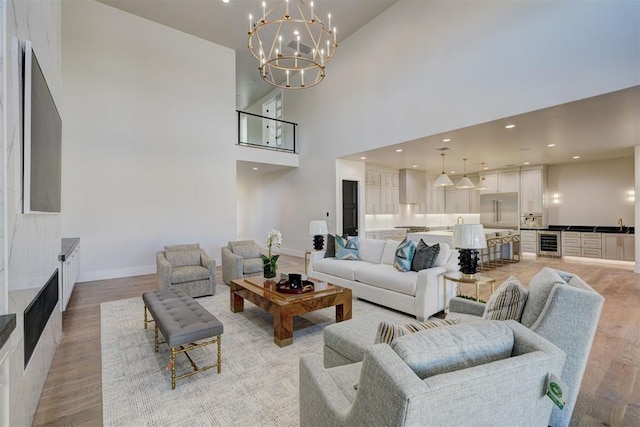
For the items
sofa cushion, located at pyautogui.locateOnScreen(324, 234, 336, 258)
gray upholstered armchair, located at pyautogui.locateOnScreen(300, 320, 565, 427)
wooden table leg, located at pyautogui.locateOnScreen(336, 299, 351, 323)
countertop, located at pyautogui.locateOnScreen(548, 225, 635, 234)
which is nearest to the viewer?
gray upholstered armchair, located at pyautogui.locateOnScreen(300, 320, 565, 427)

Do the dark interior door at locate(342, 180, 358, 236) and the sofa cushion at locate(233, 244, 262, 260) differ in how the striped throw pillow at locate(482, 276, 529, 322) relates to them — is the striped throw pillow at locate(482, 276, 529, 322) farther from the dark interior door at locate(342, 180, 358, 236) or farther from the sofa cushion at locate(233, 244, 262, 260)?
the dark interior door at locate(342, 180, 358, 236)

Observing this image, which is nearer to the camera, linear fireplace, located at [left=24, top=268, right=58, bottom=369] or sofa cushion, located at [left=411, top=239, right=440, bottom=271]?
linear fireplace, located at [left=24, top=268, right=58, bottom=369]

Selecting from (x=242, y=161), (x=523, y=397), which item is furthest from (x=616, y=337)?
(x=242, y=161)

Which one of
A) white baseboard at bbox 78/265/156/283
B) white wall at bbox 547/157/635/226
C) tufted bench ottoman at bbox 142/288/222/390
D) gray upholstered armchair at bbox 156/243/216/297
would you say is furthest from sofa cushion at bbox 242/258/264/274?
white wall at bbox 547/157/635/226

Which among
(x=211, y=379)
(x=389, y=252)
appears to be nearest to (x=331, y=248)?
(x=389, y=252)

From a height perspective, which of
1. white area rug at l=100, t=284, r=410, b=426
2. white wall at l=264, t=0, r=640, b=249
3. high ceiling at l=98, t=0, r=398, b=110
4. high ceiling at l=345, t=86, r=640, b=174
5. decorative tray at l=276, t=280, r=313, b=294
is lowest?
white area rug at l=100, t=284, r=410, b=426

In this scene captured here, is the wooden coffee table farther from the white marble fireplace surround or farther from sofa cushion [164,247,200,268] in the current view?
the white marble fireplace surround

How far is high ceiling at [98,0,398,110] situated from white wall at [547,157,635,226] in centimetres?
702

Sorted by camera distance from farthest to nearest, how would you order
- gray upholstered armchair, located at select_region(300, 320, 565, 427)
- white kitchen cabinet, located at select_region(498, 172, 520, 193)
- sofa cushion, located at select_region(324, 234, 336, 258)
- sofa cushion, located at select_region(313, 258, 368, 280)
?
white kitchen cabinet, located at select_region(498, 172, 520, 193) → sofa cushion, located at select_region(324, 234, 336, 258) → sofa cushion, located at select_region(313, 258, 368, 280) → gray upholstered armchair, located at select_region(300, 320, 565, 427)

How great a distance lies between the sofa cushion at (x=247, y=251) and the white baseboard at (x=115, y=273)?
7.26 ft

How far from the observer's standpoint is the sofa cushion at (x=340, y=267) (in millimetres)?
4426

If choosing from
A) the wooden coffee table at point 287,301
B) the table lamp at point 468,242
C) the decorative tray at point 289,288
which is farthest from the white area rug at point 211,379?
the table lamp at point 468,242

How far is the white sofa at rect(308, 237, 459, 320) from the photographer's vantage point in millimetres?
3465

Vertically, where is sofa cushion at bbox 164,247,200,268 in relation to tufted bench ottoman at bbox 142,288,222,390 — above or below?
above
